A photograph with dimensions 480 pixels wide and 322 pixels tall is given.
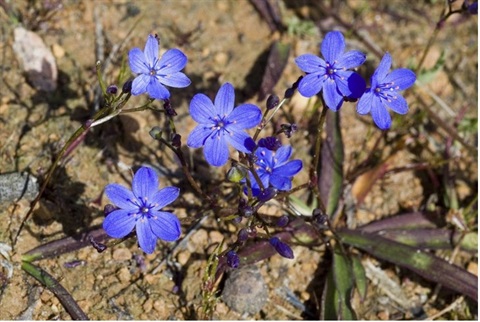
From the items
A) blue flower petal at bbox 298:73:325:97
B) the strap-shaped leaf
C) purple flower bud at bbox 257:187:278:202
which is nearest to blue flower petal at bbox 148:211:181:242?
purple flower bud at bbox 257:187:278:202

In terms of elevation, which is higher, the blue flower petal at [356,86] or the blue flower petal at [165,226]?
the blue flower petal at [356,86]

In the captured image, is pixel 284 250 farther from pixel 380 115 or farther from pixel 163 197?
pixel 380 115

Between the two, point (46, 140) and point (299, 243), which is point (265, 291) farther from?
point (46, 140)

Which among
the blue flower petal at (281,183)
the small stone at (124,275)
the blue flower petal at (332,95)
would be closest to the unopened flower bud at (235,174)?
the blue flower petal at (281,183)

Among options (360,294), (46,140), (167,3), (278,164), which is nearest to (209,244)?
→ (278,164)

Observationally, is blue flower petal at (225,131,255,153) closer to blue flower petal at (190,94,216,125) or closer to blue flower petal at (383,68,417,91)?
blue flower petal at (190,94,216,125)

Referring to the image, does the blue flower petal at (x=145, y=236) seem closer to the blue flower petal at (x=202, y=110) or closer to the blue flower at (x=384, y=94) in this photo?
the blue flower petal at (x=202, y=110)

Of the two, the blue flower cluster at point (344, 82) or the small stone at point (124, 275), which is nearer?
the blue flower cluster at point (344, 82)
